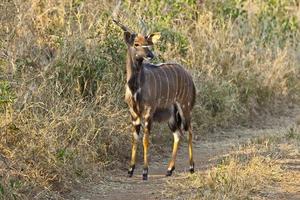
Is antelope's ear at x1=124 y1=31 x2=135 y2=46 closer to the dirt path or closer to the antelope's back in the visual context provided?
the antelope's back

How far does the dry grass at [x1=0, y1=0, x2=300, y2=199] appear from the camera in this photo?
24.0 feet

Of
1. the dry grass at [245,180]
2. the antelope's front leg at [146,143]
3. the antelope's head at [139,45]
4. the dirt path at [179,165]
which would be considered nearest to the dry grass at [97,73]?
the dirt path at [179,165]

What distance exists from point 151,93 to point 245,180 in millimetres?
1767

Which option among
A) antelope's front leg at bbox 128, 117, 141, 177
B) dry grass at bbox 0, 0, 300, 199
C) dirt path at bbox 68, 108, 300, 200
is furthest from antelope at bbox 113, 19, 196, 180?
dry grass at bbox 0, 0, 300, 199

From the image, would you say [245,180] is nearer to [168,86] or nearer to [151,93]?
[151,93]

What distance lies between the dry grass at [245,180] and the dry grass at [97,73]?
4.06 feet

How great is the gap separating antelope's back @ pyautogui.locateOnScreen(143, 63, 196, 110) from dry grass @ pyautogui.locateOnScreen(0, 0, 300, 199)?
665 mm

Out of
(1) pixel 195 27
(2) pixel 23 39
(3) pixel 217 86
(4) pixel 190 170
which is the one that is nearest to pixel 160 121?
(4) pixel 190 170

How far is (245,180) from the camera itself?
24.2ft

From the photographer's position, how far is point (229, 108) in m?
11.6

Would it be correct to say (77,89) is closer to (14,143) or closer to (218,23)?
(14,143)

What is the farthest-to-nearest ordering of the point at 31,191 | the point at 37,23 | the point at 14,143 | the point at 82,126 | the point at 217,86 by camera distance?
the point at 217,86
the point at 37,23
the point at 82,126
the point at 14,143
the point at 31,191

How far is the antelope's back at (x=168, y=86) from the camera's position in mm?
8578

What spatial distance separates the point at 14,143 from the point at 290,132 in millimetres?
4820
